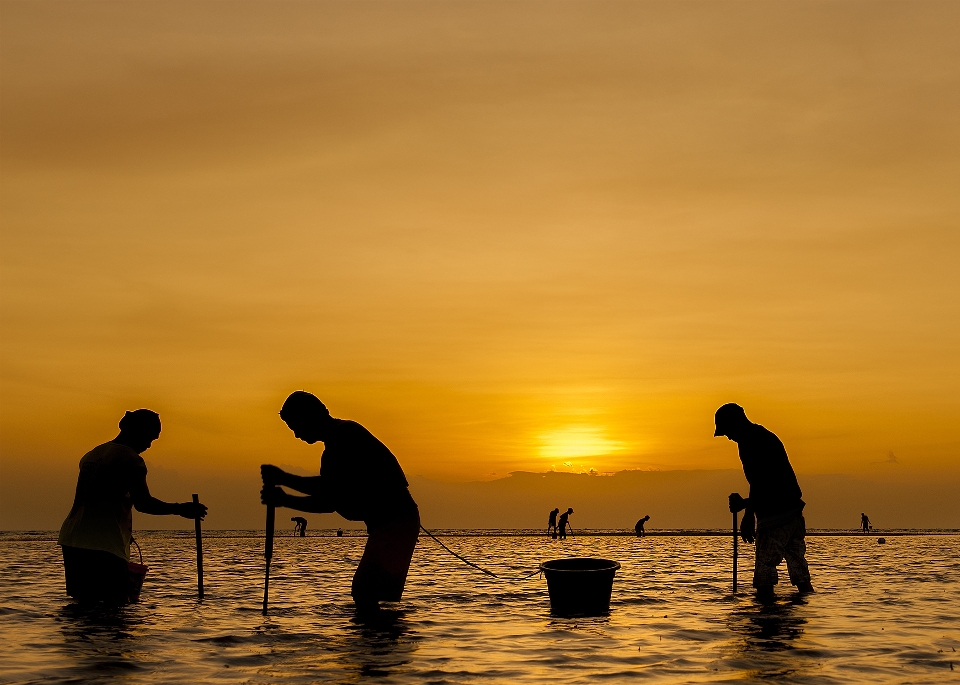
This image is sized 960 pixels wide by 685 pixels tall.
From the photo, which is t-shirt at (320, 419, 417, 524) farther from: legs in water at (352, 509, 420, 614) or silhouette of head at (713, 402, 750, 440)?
silhouette of head at (713, 402, 750, 440)

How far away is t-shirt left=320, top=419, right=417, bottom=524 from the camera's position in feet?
31.5

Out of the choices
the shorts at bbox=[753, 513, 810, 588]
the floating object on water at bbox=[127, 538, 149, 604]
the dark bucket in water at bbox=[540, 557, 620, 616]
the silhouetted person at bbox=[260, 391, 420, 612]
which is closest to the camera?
the silhouetted person at bbox=[260, 391, 420, 612]

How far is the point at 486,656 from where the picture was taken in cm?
807

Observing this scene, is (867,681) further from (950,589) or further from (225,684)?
(950,589)

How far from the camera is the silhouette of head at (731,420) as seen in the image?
12734 millimetres

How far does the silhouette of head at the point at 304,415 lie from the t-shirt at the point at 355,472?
0.50ft

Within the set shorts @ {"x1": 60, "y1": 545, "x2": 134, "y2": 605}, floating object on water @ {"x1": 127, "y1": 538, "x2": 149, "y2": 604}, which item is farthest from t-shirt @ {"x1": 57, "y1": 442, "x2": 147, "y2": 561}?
floating object on water @ {"x1": 127, "y1": 538, "x2": 149, "y2": 604}

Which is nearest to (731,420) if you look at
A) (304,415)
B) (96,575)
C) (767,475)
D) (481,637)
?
(767,475)

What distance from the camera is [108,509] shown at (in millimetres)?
10352

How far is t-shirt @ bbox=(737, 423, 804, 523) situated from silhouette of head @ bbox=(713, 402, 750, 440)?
0.10m

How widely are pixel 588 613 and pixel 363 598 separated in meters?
2.83

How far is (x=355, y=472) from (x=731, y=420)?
5.58 metres

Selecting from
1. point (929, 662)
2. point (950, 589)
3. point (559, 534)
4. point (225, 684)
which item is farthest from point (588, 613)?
point (559, 534)

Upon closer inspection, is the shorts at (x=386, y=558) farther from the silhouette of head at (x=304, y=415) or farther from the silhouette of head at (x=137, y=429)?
the silhouette of head at (x=137, y=429)
